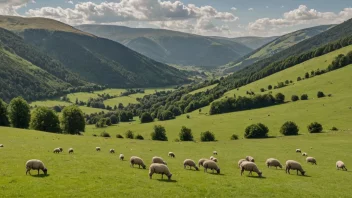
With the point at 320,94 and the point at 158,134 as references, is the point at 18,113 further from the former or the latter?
the point at 320,94

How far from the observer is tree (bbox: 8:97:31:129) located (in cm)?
9362

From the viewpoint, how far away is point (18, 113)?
94062mm

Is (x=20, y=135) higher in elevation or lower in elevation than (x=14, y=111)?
lower

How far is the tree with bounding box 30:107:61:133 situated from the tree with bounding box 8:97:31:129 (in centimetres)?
610

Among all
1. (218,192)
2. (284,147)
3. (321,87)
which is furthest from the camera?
(321,87)

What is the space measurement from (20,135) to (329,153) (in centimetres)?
6417

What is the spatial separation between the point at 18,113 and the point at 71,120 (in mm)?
16722

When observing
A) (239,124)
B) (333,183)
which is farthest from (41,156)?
(239,124)

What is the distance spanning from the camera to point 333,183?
34.4 metres

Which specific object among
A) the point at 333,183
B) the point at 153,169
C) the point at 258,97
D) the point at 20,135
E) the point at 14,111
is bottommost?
the point at 333,183

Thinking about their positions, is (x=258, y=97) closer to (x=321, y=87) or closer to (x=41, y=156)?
(x=321, y=87)

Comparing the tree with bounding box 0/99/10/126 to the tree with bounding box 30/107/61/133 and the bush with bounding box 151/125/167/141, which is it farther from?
the bush with bounding box 151/125/167/141

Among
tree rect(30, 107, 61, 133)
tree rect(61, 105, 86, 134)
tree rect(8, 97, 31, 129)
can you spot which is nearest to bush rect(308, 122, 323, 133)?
tree rect(61, 105, 86, 134)

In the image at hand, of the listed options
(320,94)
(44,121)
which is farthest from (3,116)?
(320,94)
